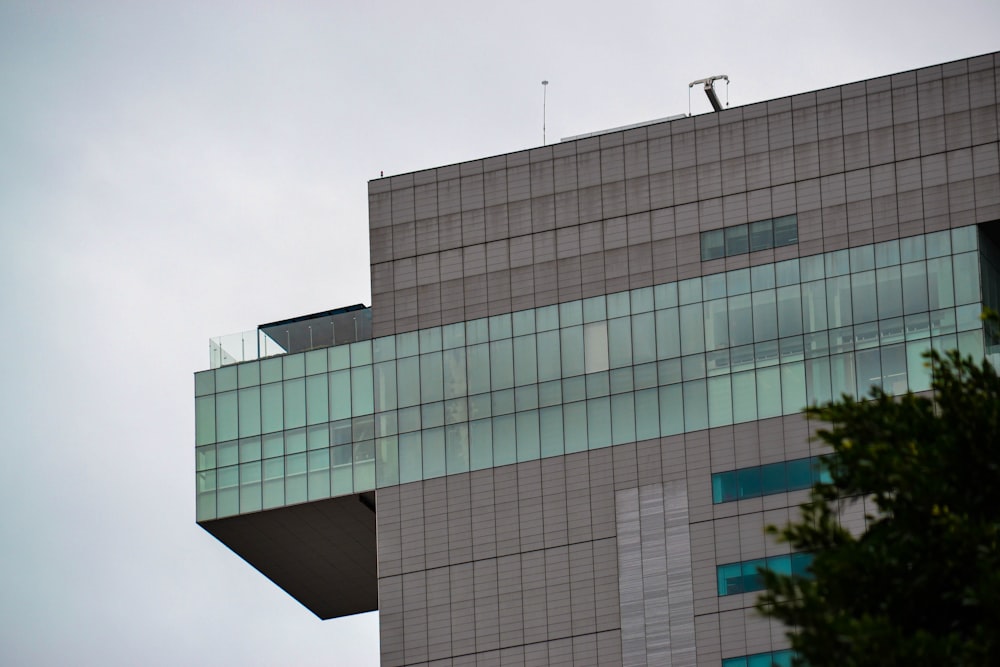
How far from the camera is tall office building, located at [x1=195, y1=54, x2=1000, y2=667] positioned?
87.2m

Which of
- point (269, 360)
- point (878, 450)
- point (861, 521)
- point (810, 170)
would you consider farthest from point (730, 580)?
point (878, 450)

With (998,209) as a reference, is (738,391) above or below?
below

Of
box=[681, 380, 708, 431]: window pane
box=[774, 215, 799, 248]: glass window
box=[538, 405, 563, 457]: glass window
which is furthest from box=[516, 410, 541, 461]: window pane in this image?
box=[774, 215, 799, 248]: glass window

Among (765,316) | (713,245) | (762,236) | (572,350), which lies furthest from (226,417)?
(762,236)

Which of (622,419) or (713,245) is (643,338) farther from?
(713,245)

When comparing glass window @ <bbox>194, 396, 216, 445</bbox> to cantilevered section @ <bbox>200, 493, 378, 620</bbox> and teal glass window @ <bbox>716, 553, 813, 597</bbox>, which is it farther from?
teal glass window @ <bbox>716, 553, 813, 597</bbox>

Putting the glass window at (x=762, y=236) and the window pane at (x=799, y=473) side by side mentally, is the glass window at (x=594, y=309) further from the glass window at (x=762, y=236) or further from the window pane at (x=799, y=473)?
the window pane at (x=799, y=473)

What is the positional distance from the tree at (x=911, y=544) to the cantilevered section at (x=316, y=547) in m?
52.3

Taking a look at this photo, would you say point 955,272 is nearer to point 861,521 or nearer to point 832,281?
point 832,281

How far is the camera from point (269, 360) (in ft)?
325

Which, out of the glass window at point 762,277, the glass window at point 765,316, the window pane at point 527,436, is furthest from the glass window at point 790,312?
the window pane at point 527,436

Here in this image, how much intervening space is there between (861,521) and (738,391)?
28.1ft

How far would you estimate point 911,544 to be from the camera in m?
44.6

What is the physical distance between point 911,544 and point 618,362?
155ft
